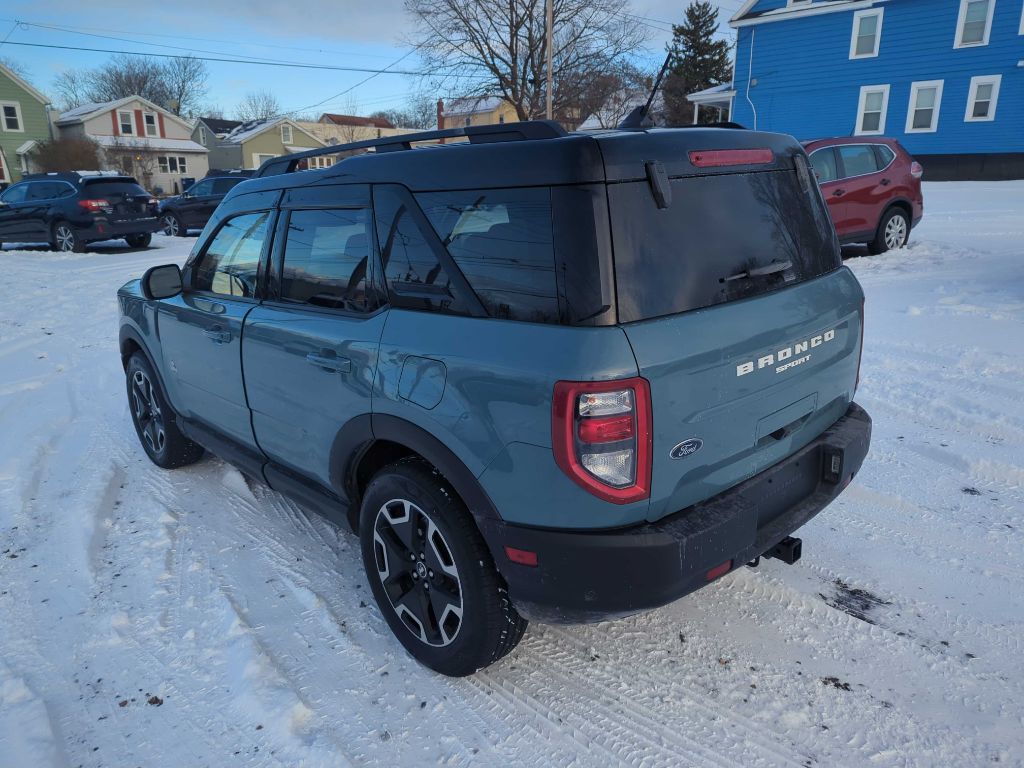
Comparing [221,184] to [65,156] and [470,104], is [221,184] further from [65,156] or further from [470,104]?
[65,156]

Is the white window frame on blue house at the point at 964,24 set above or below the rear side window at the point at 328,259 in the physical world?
above

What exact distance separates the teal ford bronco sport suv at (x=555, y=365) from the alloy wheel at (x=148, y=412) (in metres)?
1.79

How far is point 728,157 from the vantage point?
2.46 m

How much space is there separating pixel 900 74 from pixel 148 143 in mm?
47455

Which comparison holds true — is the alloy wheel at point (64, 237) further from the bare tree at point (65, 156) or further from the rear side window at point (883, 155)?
the bare tree at point (65, 156)

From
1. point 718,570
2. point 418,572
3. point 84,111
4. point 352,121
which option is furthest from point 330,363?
point 352,121

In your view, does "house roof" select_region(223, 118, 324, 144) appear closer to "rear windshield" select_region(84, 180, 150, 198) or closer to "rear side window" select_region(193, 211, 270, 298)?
"rear windshield" select_region(84, 180, 150, 198)

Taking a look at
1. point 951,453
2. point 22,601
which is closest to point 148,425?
point 22,601

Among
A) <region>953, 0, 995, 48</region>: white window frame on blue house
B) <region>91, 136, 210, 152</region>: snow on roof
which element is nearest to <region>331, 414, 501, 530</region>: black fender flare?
<region>953, 0, 995, 48</region>: white window frame on blue house

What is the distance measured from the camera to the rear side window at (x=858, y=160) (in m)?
10.0

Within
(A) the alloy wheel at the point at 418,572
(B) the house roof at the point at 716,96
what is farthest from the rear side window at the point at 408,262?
(B) the house roof at the point at 716,96

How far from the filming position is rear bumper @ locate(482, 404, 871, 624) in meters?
2.10

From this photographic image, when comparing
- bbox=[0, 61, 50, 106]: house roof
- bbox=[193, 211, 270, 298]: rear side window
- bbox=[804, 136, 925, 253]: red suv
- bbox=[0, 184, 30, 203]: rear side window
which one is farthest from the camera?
bbox=[0, 61, 50, 106]: house roof

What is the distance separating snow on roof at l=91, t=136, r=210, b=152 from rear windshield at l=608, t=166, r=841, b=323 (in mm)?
51350
